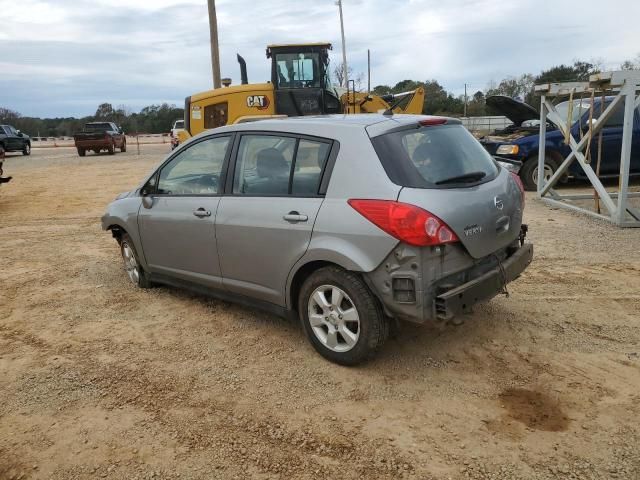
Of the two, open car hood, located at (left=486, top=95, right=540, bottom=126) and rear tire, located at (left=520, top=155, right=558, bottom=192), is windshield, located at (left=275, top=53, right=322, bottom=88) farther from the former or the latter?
rear tire, located at (left=520, top=155, right=558, bottom=192)

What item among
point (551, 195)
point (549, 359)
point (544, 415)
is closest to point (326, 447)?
point (544, 415)

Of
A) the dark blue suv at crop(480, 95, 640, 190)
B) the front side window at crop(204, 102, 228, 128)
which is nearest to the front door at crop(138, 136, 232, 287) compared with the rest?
the dark blue suv at crop(480, 95, 640, 190)

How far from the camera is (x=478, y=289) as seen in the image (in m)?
3.46

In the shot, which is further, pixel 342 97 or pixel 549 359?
pixel 342 97

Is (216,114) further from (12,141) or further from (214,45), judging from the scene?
(12,141)

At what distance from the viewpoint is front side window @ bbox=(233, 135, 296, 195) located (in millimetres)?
3912

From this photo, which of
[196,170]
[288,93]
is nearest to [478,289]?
[196,170]

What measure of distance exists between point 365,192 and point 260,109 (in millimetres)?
11088

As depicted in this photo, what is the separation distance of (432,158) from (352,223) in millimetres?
730

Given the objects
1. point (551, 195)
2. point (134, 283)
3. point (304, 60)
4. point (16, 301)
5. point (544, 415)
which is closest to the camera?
point (544, 415)

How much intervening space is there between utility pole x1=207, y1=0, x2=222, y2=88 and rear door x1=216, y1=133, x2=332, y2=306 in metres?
16.4

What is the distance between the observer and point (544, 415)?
10.2ft

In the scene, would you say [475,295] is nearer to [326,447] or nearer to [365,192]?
[365,192]

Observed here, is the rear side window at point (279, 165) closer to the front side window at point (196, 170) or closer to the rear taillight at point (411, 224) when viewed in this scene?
the front side window at point (196, 170)
